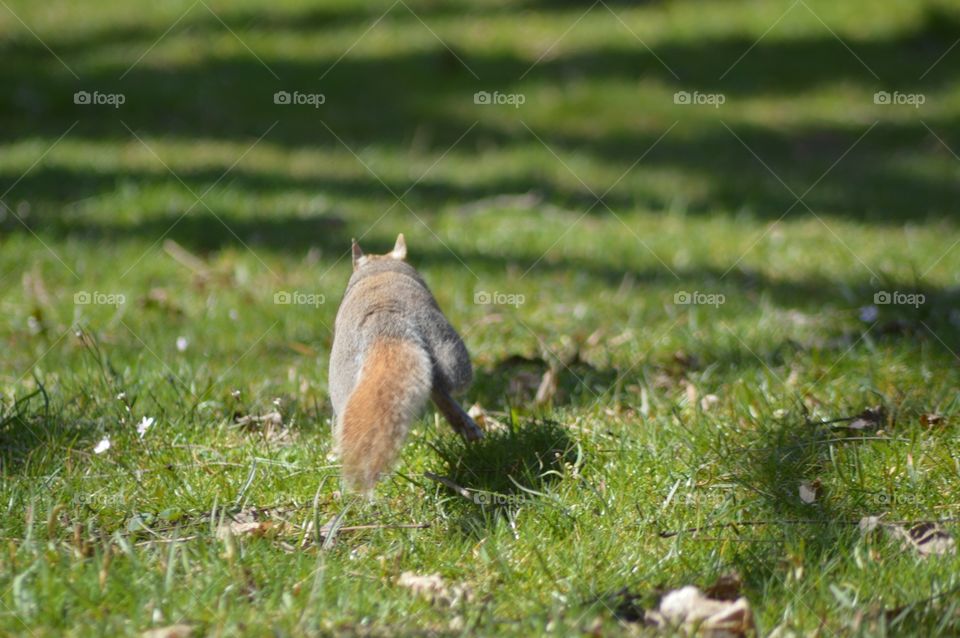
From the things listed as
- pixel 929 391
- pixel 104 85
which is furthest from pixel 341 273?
pixel 104 85

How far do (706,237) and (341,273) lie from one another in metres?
2.18

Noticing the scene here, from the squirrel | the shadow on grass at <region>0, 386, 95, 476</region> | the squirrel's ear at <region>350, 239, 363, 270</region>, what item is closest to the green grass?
the shadow on grass at <region>0, 386, 95, 476</region>

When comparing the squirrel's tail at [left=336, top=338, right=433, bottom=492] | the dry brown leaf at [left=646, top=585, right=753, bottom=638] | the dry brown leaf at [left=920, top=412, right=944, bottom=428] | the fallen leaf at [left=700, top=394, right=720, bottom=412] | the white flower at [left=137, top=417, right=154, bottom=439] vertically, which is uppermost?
the squirrel's tail at [left=336, top=338, right=433, bottom=492]

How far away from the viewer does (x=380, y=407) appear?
8.06 feet

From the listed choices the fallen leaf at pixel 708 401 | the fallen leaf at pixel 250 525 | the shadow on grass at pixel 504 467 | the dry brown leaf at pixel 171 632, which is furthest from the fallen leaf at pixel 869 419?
the dry brown leaf at pixel 171 632

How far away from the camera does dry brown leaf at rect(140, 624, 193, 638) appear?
2.08 m

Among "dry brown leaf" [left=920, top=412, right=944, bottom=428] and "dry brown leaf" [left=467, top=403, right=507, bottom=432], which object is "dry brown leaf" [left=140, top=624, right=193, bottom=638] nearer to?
"dry brown leaf" [left=467, top=403, right=507, bottom=432]

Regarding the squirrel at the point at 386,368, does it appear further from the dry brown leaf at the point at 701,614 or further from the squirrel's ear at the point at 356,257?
the dry brown leaf at the point at 701,614

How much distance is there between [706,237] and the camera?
625 centimetres

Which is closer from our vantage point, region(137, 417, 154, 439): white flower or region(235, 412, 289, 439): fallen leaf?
region(137, 417, 154, 439): white flower

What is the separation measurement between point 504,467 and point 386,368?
548 millimetres

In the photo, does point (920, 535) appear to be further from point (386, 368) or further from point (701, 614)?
→ point (386, 368)

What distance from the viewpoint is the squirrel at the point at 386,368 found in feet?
7.84

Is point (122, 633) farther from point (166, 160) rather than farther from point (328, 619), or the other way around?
point (166, 160)
